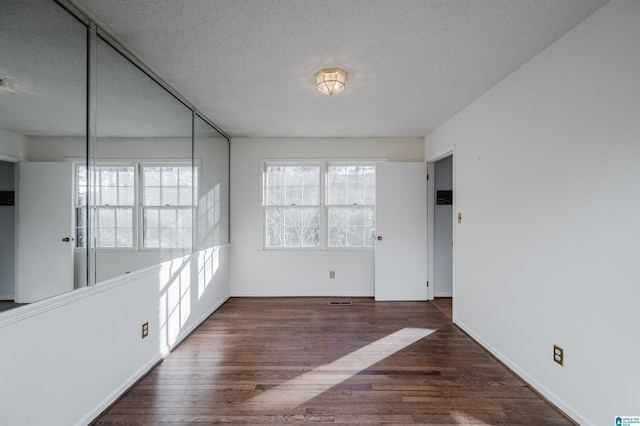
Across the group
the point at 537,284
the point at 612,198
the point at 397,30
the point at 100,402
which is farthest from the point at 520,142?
the point at 100,402

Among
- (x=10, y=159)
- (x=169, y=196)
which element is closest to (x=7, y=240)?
(x=10, y=159)

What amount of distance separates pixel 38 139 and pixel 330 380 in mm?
2397

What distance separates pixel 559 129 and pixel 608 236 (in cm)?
77

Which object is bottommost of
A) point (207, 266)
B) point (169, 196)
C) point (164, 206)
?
point (207, 266)

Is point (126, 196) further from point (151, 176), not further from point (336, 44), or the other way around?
point (336, 44)

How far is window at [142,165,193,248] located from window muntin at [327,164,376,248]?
210 cm

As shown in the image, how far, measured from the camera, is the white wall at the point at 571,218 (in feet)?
4.94

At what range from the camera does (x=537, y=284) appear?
211 centimetres

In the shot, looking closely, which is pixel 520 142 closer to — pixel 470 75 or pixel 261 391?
pixel 470 75

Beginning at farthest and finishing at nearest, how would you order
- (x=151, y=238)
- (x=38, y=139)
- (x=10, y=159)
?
(x=151, y=238)
(x=38, y=139)
(x=10, y=159)

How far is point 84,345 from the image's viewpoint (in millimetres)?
1683

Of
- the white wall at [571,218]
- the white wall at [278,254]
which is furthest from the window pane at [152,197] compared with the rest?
the white wall at [571,218]

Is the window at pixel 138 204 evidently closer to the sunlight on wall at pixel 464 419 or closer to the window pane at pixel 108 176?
the window pane at pixel 108 176

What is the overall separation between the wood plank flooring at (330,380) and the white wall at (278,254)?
1.03m
